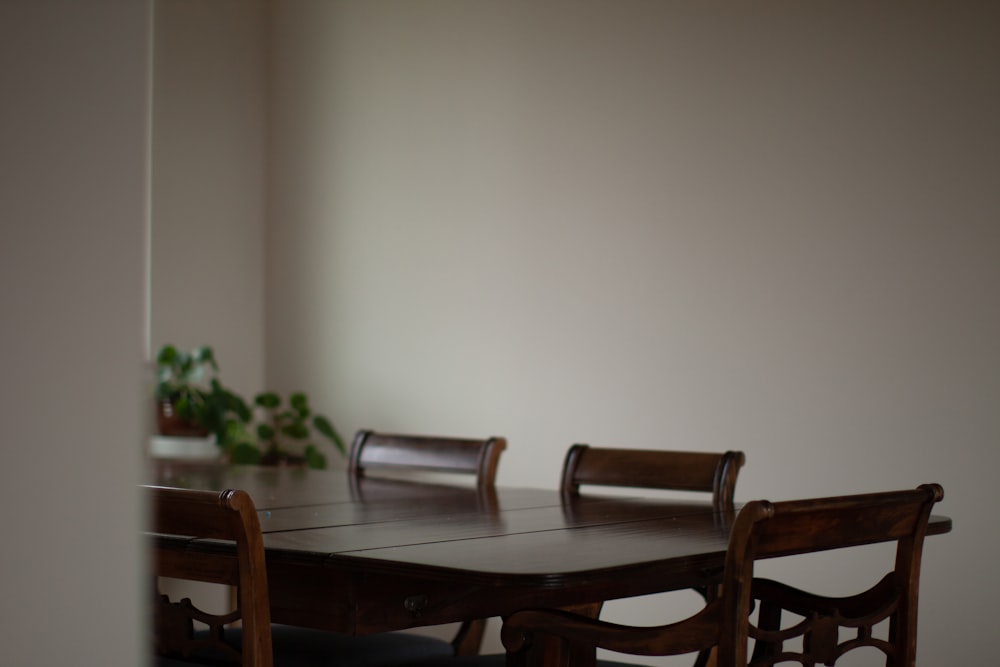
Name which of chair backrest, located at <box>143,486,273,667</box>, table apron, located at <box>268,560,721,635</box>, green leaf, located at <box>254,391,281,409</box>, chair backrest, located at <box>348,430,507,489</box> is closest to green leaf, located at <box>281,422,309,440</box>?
green leaf, located at <box>254,391,281,409</box>

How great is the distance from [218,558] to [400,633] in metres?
0.98

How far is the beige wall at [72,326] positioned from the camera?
45cm

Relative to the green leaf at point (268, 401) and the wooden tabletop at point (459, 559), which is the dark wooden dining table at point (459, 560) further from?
the green leaf at point (268, 401)

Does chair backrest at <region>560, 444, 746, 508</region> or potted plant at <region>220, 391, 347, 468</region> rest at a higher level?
chair backrest at <region>560, 444, 746, 508</region>

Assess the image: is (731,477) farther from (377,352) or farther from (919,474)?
(377,352)

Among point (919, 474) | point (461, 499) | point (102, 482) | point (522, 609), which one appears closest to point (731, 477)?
point (461, 499)

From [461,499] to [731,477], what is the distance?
591 millimetres

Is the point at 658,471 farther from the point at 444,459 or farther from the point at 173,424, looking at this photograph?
the point at 173,424

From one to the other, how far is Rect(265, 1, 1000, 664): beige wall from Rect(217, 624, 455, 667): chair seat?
5.32 feet

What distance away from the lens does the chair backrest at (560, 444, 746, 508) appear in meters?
2.32

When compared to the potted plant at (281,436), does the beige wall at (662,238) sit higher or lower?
higher

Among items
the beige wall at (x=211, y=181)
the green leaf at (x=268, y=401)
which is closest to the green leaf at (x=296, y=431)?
the green leaf at (x=268, y=401)

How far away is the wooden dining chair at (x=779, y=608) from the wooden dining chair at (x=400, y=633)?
2.14 ft

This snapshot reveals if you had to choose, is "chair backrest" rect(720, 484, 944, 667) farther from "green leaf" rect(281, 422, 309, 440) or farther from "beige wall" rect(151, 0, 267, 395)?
"beige wall" rect(151, 0, 267, 395)
